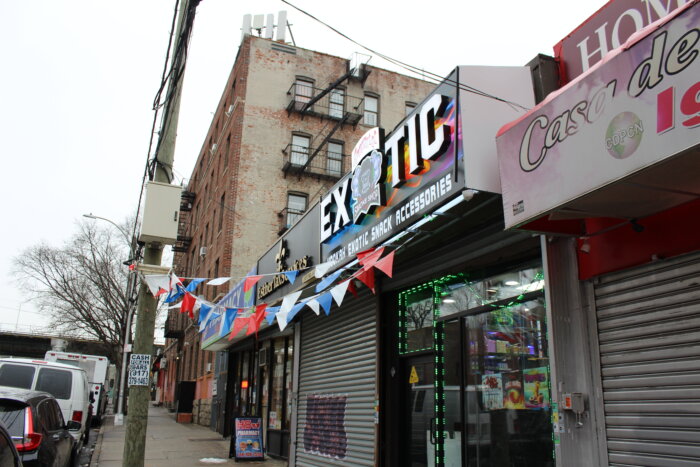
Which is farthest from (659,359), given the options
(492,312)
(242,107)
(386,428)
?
(242,107)

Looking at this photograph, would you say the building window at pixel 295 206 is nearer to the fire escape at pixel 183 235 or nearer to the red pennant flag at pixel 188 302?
the fire escape at pixel 183 235

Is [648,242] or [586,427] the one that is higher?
[648,242]

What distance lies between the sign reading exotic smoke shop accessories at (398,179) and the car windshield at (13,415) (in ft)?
15.6

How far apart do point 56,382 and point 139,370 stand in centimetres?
755

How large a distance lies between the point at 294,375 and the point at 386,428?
4.28m

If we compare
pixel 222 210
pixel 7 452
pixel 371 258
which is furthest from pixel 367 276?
pixel 222 210

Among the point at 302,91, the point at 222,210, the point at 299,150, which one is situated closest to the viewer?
the point at 299,150

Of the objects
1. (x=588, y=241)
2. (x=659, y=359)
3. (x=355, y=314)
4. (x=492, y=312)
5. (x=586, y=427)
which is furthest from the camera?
(x=355, y=314)

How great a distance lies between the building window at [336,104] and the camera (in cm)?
2780

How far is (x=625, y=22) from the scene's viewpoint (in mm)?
5191

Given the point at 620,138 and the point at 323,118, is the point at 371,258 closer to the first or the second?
the point at 620,138

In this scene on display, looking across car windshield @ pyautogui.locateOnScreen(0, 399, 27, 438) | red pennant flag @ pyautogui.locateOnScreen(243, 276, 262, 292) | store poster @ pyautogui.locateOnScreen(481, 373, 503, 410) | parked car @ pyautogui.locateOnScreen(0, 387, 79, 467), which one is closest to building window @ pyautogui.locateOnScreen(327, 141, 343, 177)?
red pennant flag @ pyautogui.locateOnScreen(243, 276, 262, 292)

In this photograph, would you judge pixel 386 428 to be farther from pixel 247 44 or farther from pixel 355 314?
pixel 247 44

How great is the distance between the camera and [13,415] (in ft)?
21.2
